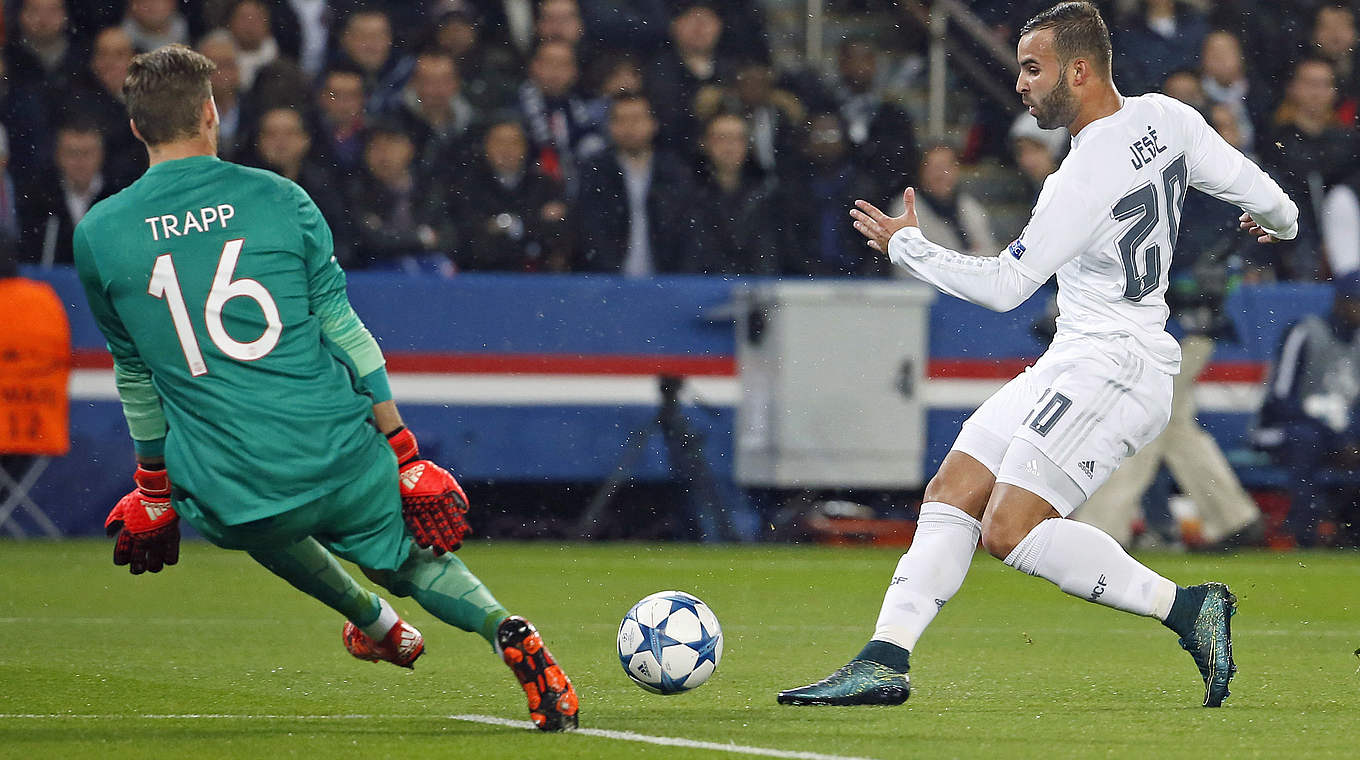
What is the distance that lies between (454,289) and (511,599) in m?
3.00

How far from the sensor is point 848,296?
11594mm

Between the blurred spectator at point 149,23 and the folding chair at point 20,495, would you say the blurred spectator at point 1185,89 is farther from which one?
the folding chair at point 20,495

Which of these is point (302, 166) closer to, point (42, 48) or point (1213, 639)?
point (42, 48)

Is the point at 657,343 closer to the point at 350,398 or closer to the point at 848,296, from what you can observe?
the point at 848,296

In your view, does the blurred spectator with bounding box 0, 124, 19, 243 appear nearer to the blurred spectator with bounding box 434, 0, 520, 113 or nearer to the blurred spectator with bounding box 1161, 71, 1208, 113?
the blurred spectator with bounding box 434, 0, 520, 113

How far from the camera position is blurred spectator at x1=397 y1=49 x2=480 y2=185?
38.4 feet

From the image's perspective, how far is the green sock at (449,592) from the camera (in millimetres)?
5012

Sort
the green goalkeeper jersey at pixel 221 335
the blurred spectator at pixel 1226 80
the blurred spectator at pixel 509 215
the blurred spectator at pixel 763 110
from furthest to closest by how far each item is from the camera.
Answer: the blurred spectator at pixel 1226 80 → the blurred spectator at pixel 763 110 → the blurred spectator at pixel 509 215 → the green goalkeeper jersey at pixel 221 335

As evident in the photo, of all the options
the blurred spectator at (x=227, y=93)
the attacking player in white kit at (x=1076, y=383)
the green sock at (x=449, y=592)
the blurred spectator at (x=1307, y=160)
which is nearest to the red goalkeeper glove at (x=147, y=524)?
the green sock at (x=449, y=592)

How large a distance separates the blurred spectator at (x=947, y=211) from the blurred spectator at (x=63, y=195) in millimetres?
4687

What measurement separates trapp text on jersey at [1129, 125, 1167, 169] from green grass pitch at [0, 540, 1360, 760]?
1.52 metres

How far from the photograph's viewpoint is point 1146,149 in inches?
216

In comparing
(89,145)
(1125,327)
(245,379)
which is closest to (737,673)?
(1125,327)

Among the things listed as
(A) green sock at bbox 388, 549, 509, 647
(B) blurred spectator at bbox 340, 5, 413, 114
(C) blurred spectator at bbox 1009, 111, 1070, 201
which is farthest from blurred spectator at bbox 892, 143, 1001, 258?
(A) green sock at bbox 388, 549, 509, 647
